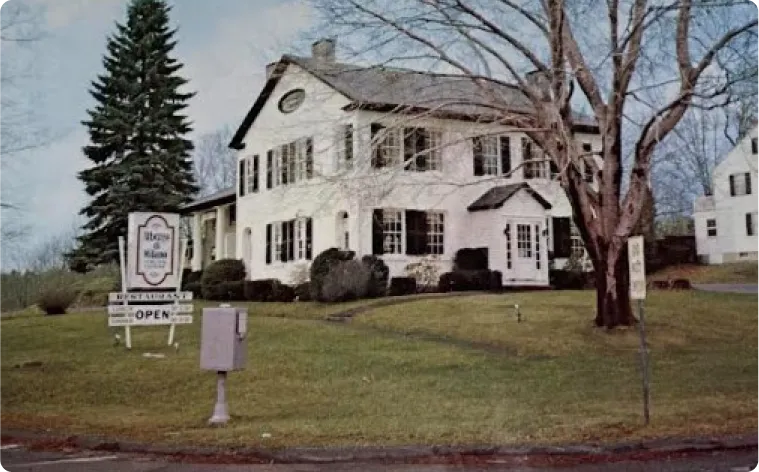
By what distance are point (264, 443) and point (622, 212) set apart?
8.57 metres

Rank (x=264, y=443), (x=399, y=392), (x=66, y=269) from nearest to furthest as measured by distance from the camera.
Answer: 1. (x=264, y=443)
2. (x=399, y=392)
3. (x=66, y=269)

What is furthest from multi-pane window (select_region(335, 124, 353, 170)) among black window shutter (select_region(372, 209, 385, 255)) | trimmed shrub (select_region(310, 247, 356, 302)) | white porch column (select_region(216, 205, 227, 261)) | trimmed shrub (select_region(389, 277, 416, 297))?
white porch column (select_region(216, 205, 227, 261))

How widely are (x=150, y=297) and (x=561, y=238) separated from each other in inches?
562

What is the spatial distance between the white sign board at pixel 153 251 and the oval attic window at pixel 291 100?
9809mm

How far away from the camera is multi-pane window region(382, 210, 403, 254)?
20.8m

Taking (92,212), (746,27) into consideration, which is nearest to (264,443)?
(746,27)

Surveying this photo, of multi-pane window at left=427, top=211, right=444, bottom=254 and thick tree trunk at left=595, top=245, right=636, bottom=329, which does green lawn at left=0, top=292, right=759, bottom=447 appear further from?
multi-pane window at left=427, top=211, right=444, bottom=254

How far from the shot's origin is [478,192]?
22500 millimetres

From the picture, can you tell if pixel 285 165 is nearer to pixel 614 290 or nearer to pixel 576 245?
pixel 576 245

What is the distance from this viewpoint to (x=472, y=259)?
21.4 m

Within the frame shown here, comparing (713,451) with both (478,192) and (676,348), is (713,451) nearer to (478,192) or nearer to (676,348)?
(676,348)

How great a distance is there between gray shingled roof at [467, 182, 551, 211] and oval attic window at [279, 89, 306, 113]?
566 centimetres

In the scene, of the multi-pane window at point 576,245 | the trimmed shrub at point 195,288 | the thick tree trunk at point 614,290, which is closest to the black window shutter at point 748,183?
the multi-pane window at point 576,245

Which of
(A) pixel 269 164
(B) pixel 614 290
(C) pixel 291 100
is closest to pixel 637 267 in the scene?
(B) pixel 614 290
